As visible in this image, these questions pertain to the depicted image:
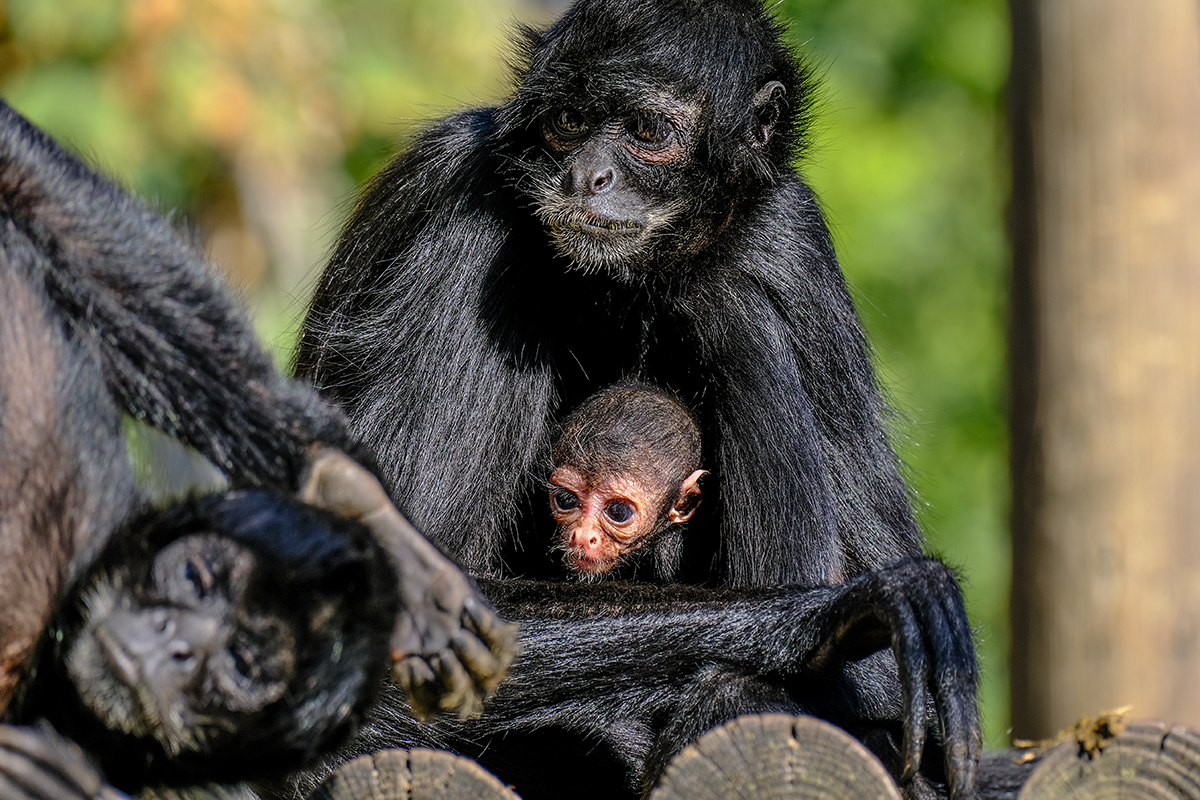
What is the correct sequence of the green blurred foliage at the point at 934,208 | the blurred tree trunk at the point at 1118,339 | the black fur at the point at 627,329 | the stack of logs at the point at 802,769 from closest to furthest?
1. the stack of logs at the point at 802,769
2. the black fur at the point at 627,329
3. the blurred tree trunk at the point at 1118,339
4. the green blurred foliage at the point at 934,208

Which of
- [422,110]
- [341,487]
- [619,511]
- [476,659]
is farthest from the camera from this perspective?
[422,110]

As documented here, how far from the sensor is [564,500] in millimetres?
4828

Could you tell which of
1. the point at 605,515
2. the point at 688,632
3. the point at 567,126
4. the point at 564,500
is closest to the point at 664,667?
the point at 688,632

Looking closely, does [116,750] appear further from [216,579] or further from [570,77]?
[570,77]

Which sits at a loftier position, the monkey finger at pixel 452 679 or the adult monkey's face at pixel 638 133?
the adult monkey's face at pixel 638 133

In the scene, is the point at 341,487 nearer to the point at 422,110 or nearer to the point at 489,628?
the point at 489,628

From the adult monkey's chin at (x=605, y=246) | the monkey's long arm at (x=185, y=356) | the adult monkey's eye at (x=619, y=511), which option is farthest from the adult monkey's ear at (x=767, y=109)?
the monkey's long arm at (x=185, y=356)

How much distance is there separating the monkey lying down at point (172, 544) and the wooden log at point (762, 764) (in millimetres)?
489

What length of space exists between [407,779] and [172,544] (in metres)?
0.73

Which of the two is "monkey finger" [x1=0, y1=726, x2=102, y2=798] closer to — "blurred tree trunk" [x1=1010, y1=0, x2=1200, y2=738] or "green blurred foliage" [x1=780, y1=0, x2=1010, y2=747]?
"blurred tree trunk" [x1=1010, y1=0, x2=1200, y2=738]

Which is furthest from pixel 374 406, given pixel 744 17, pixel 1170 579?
pixel 1170 579

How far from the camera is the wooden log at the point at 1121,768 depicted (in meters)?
3.02

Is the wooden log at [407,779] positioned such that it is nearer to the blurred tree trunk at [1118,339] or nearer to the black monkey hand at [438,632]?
the black monkey hand at [438,632]

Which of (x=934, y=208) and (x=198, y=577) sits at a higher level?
(x=934, y=208)
